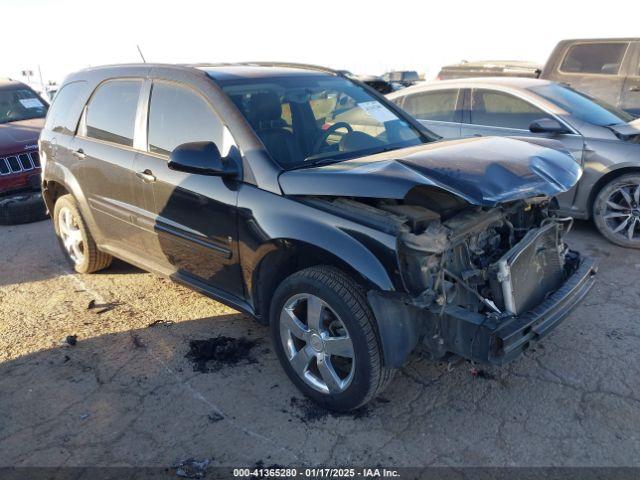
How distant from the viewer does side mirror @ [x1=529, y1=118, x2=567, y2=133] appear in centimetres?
515

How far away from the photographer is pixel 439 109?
20.8 feet

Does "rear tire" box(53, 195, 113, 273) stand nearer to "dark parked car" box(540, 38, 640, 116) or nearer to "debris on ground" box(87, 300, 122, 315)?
"debris on ground" box(87, 300, 122, 315)

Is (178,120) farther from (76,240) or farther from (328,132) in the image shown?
(76,240)

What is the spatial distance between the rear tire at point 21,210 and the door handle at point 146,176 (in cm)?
400

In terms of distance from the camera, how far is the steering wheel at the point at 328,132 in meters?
3.38

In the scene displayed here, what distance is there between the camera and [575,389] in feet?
10.0

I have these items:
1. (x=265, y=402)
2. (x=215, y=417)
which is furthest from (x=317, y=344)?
(x=215, y=417)

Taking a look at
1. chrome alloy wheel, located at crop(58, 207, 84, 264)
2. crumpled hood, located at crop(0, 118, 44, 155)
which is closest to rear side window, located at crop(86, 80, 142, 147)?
chrome alloy wheel, located at crop(58, 207, 84, 264)

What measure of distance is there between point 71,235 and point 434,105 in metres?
4.39

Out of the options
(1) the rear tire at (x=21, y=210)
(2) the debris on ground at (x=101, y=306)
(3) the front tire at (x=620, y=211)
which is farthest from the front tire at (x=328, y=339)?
(1) the rear tire at (x=21, y=210)

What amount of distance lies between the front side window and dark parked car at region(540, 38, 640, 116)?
280cm

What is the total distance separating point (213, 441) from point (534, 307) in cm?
193

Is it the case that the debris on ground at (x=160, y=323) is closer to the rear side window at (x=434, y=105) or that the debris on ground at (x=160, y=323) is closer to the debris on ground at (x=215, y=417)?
the debris on ground at (x=215, y=417)

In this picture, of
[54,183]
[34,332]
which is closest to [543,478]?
[34,332]
